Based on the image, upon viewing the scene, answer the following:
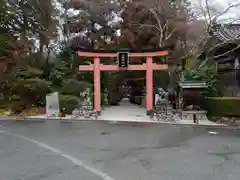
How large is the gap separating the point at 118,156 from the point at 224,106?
8856 millimetres

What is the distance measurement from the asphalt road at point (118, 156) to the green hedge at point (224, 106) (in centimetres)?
385

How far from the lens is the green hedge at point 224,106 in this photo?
45.6 feet

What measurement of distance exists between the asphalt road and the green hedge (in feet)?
12.6

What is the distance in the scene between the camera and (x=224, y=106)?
1428 cm

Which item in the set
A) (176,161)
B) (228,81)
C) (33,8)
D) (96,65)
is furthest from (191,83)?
(33,8)

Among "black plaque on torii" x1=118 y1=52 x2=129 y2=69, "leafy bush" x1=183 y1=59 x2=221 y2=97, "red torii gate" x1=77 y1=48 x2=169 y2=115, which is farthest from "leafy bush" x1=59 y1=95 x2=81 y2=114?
"leafy bush" x1=183 y1=59 x2=221 y2=97

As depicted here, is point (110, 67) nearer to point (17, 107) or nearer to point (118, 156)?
point (17, 107)

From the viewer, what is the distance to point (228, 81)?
56.2 feet

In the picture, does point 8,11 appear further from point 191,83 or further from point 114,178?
point 114,178

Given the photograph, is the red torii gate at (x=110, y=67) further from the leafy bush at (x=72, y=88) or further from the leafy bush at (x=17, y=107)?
Answer: the leafy bush at (x=17, y=107)

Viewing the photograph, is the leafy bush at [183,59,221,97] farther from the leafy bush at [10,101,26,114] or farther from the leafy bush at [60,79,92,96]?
the leafy bush at [10,101,26,114]

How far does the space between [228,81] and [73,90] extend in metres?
8.96

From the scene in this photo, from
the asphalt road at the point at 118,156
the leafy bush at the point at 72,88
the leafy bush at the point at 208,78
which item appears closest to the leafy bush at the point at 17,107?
the leafy bush at the point at 72,88

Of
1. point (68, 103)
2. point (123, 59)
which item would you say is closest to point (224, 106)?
point (123, 59)
